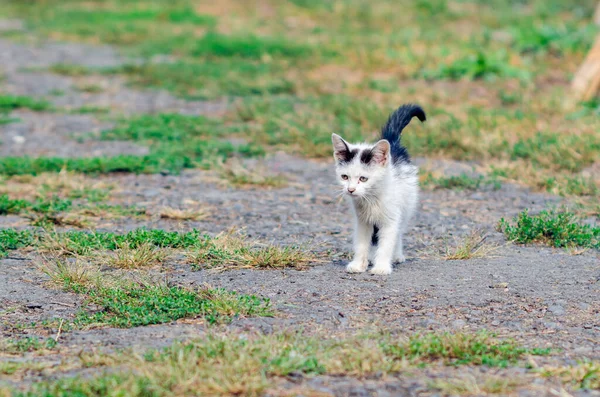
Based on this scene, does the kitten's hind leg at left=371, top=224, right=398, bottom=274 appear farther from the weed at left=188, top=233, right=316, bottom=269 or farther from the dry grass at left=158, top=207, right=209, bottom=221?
the dry grass at left=158, top=207, right=209, bottom=221

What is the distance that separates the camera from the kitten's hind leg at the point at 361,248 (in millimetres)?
5766

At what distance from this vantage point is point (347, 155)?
578 cm

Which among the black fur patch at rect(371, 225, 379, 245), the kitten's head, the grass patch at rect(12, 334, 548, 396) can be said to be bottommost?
the grass patch at rect(12, 334, 548, 396)

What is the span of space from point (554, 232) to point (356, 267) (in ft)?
5.51

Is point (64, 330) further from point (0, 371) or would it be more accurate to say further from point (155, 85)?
point (155, 85)

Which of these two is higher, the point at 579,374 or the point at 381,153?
the point at 381,153

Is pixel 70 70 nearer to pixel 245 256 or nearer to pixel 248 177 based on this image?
pixel 248 177

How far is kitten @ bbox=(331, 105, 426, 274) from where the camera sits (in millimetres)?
5680

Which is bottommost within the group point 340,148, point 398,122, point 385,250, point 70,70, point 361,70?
point 385,250

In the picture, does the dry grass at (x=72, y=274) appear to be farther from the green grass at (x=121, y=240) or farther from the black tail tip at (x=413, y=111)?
the black tail tip at (x=413, y=111)

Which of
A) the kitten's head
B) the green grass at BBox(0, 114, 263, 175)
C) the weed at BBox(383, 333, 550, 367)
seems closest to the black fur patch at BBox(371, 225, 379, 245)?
the kitten's head

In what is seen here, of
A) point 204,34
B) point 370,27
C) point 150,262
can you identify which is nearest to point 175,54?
point 204,34

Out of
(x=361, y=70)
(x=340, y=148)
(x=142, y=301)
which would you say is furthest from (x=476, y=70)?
(x=142, y=301)

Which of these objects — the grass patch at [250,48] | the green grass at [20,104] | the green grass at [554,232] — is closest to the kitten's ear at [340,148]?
the green grass at [554,232]
